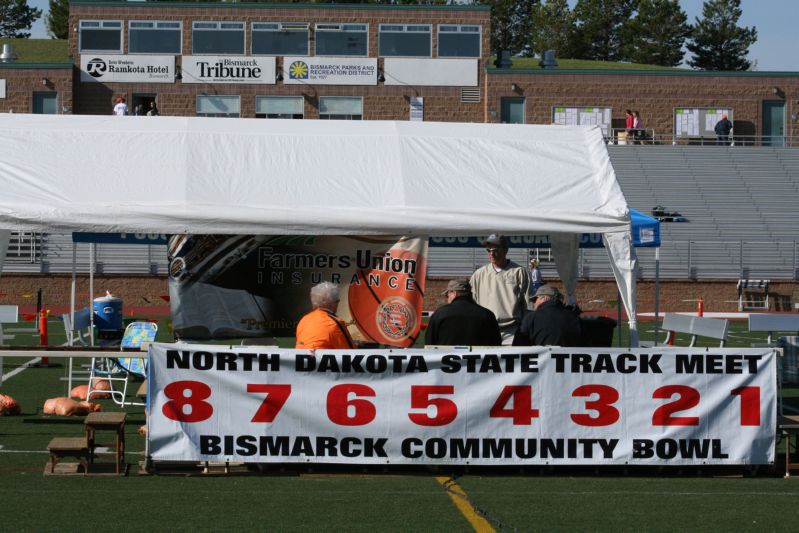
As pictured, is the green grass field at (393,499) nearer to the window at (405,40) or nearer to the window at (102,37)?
the window at (405,40)

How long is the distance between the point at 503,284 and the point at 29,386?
21.8 feet

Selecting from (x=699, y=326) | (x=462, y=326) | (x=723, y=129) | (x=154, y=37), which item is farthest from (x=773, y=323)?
(x=154, y=37)

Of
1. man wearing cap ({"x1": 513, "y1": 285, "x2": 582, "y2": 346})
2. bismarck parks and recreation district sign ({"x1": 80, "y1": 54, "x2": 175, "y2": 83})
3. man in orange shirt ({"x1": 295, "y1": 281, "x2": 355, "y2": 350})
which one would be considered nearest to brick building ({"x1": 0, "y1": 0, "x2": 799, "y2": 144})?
bismarck parks and recreation district sign ({"x1": 80, "y1": 54, "x2": 175, "y2": 83})

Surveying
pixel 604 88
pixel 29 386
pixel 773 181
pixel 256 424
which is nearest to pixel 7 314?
pixel 29 386

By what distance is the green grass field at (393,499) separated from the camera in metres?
7.26

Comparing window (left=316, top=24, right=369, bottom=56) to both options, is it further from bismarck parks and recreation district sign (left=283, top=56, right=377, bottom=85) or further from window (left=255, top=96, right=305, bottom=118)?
window (left=255, top=96, right=305, bottom=118)

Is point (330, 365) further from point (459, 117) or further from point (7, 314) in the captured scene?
point (459, 117)

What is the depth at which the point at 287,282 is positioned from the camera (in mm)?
11562

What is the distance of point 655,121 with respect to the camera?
4475 centimetres

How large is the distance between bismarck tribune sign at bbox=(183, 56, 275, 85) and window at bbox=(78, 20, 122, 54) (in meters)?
2.66

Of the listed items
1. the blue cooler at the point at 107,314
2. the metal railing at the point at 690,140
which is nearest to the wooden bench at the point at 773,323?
the blue cooler at the point at 107,314

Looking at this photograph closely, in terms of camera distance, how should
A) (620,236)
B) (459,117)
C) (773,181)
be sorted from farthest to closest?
1. (459,117)
2. (773,181)
3. (620,236)

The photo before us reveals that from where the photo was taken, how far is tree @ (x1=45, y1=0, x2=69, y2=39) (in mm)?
76438

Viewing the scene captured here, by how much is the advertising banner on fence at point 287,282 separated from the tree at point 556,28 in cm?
6637
